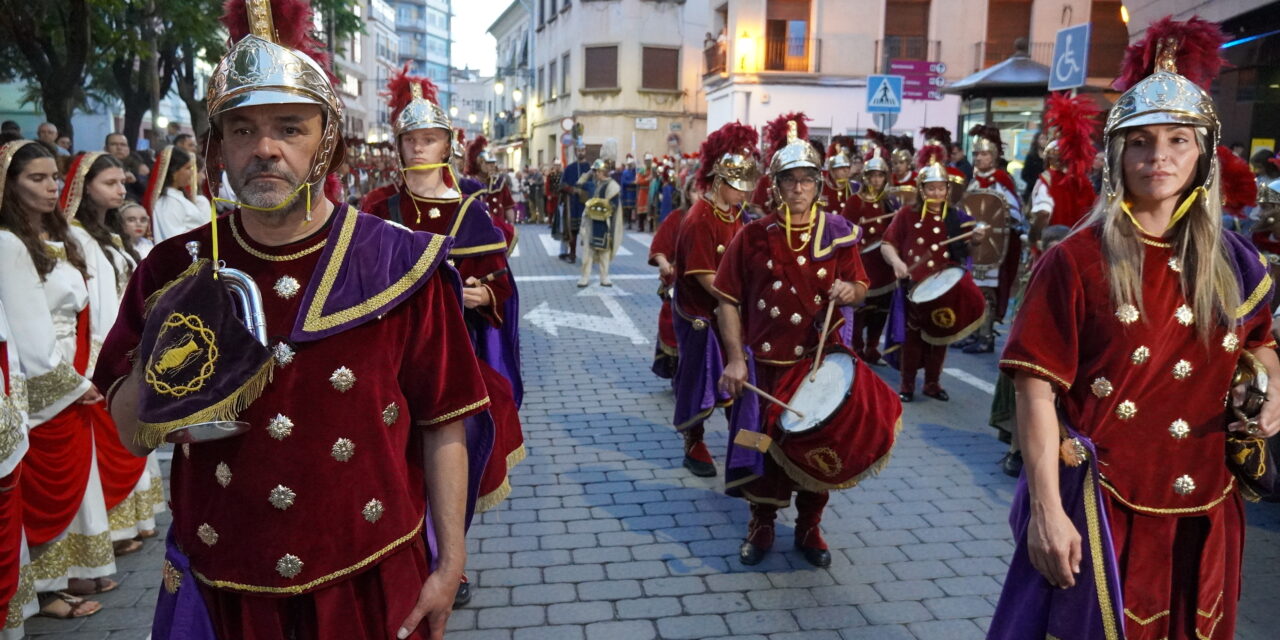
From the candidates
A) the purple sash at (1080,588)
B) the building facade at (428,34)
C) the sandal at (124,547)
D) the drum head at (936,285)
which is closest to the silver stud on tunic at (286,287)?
the purple sash at (1080,588)

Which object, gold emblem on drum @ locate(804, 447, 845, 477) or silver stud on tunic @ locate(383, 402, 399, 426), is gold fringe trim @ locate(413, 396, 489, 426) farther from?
gold emblem on drum @ locate(804, 447, 845, 477)

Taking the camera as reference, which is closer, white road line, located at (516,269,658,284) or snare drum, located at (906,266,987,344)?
snare drum, located at (906,266,987,344)

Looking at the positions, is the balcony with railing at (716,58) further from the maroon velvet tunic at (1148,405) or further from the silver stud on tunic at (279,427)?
the silver stud on tunic at (279,427)

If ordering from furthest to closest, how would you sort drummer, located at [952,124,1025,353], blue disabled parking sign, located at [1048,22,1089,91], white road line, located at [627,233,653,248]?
1. white road line, located at [627,233,653,248]
2. drummer, located at [952,124,1025,353]
3. blue disabled parking sign, located at [1048,22,1089,91]

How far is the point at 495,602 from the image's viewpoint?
14.5 ft

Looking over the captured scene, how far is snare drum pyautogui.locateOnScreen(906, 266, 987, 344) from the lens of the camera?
318 inches

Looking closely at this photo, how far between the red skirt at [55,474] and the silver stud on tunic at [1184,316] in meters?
4.36

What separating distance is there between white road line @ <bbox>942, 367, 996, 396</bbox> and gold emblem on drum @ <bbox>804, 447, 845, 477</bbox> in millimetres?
4617

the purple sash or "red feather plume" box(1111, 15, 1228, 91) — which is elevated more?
"red feather plume" box(1111, 15, 1228, 91)

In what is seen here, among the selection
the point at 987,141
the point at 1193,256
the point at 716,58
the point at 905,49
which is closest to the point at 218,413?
the point at 1193,256

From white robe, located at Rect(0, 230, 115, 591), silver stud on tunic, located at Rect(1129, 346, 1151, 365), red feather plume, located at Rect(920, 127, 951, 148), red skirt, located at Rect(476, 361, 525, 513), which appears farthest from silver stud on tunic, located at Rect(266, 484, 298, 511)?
red feather plume, located at Rect(920, 127, 951, 148)

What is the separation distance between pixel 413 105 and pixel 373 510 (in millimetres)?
3637

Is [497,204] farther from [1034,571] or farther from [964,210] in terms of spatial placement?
[1034,571]

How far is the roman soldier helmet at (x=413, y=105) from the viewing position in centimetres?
523
